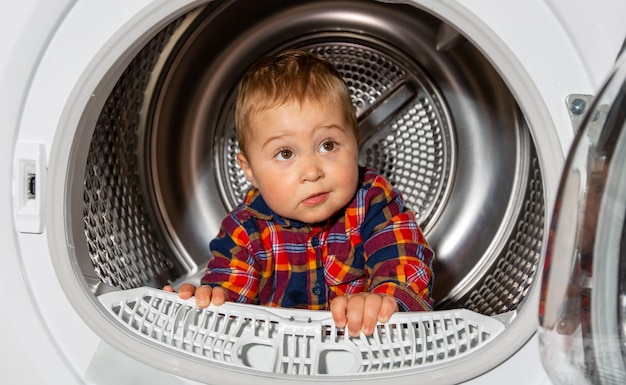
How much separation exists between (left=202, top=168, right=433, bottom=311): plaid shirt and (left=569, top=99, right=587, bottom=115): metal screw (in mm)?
320

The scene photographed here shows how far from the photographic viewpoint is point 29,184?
28.5 inches

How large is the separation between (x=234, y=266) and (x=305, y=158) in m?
0.22

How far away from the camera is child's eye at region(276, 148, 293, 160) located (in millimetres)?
861

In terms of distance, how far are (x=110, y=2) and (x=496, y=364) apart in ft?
1.70

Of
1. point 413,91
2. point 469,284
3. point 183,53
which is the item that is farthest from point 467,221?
point 183,53

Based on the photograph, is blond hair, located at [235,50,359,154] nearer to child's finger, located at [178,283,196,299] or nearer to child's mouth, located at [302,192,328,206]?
child's mouth, located at [302,192,328,206]

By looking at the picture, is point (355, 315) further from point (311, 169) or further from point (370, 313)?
point (311, 169)

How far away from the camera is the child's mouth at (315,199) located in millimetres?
865

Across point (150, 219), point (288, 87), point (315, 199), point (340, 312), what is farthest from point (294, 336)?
point (150, 219)

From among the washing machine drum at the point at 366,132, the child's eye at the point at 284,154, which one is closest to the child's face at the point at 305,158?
the child's eye at the point at 284,154

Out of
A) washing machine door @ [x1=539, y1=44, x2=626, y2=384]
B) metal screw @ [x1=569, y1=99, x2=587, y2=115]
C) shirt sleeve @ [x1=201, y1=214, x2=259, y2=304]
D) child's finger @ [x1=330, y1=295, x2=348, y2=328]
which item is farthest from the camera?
shirt sleeve @ [x1=201, y1=214, x2=259, y2=304]

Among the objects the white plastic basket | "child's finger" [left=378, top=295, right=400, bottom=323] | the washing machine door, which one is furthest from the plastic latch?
the washing machine door

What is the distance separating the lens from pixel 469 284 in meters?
1.09

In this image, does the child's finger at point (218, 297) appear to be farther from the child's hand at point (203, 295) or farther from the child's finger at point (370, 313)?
the child's finger at point (370, 313)
